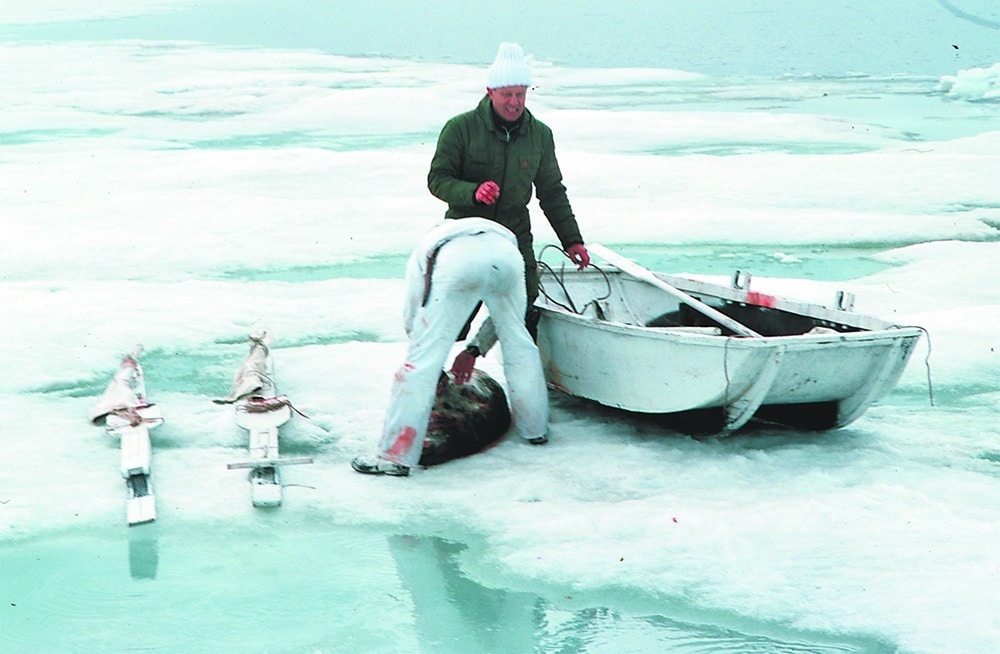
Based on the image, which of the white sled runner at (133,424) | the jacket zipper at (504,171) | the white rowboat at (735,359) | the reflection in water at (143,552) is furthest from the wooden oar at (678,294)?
the reflection in water at (143,552)

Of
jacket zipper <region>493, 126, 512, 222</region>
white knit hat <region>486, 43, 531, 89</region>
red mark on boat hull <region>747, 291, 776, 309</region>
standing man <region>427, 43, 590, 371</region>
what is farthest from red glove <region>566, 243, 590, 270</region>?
white knit hat <region>486, 43, 531, 89</region>

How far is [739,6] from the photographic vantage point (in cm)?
4106

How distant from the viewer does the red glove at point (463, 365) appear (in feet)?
16.3

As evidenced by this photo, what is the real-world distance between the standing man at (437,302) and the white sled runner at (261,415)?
1.11ft

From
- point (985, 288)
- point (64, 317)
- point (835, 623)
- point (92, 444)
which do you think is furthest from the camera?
point (985, 288)

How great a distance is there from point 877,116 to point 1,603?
13966 millimetres

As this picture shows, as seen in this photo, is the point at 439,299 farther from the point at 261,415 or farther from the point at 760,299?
the point at 760,299

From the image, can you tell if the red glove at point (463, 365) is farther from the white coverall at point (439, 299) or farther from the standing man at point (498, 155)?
the white coverall at point (439, 299)

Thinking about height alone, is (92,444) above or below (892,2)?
below

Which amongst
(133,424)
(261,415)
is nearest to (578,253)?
(261,415)

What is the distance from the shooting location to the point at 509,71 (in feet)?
15.3

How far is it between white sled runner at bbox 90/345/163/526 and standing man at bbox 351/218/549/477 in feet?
2.60

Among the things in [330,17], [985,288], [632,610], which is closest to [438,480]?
[632,610]

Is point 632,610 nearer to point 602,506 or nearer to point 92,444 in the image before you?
point 602,506
